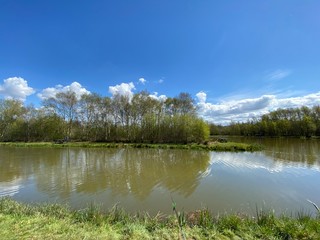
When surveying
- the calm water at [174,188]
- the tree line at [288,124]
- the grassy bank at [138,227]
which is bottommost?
the calm water at [174,188]

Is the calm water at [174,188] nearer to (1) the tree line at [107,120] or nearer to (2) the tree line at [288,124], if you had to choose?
(1) the tree line at [107,120]

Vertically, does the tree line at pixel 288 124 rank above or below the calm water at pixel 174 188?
above

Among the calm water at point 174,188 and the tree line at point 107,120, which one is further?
the tree line at point 107,120

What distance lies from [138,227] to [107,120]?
49183 millimetres

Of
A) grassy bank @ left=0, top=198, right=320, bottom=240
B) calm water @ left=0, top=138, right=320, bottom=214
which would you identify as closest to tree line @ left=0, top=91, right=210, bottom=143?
calm water @ left=0, top=138, right=320, bottom=214

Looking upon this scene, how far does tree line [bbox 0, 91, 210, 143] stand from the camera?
4578 cm

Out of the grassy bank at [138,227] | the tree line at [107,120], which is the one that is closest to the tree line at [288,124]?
the tree line at [107,120]

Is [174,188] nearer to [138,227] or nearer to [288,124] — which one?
[138,227]

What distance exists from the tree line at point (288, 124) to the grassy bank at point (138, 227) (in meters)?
69.0

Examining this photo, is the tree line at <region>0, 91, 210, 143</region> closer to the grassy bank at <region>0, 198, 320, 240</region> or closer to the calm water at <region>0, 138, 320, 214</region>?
the calm water at <region>0, 138, 320, 214</region>

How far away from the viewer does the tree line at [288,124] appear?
64625mm

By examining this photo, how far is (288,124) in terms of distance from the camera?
69.1 metres

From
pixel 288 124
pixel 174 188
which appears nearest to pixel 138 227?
pixel 174 188

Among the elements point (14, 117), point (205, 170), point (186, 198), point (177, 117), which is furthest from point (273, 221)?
point (14, 117)
